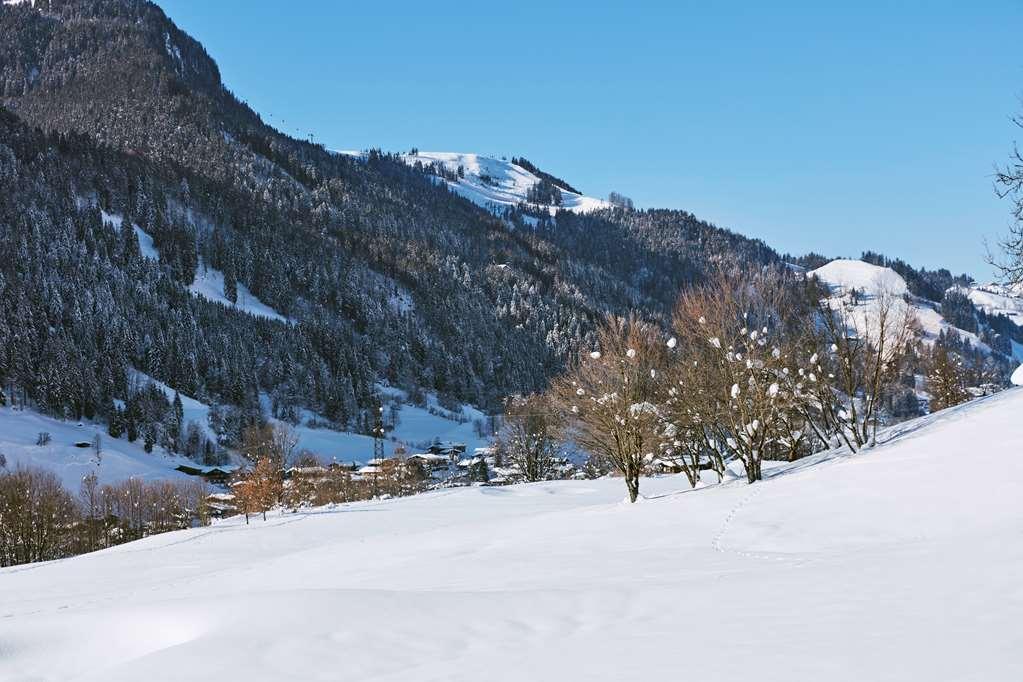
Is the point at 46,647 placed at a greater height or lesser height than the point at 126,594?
greater

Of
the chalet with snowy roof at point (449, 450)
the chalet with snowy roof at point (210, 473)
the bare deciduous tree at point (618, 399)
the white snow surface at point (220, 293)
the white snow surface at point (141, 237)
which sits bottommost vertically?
the chalet with snowy roof at point (210, 473)

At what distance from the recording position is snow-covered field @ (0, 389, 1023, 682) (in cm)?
588

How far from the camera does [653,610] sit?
25.7 feet

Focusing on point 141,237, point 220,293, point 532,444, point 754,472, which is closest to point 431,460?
point 532,444

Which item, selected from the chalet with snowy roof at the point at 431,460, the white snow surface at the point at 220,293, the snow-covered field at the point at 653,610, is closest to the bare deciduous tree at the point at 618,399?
the snow-covered field at the point at 653,610

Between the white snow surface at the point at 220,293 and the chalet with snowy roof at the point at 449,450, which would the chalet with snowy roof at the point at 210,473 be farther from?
the white snow surface at the point at 220,293

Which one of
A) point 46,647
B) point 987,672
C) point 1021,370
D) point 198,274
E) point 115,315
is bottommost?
point 46,647

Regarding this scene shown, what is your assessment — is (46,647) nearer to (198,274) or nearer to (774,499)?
(774,499)

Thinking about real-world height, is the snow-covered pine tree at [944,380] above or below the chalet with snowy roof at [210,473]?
above

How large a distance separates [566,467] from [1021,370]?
57.2 m

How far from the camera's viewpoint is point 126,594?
64.0 feet

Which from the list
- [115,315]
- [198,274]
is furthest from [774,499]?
[198,274]

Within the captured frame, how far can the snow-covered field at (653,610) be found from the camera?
5.88 metres

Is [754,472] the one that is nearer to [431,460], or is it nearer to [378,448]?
[431,460]
